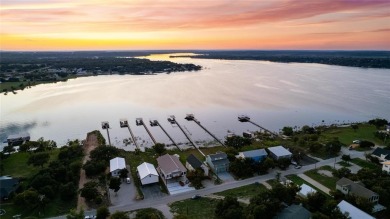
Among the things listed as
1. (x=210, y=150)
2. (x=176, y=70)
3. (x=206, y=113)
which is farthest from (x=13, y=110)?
(x=176, y=70)

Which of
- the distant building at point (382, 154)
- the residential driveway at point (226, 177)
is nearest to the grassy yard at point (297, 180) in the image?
the residential driveway at point (226, 177)

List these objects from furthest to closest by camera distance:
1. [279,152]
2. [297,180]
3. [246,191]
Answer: [279,152] → [297,180] → [246,191]

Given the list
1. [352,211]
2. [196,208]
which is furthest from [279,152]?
[196,208]

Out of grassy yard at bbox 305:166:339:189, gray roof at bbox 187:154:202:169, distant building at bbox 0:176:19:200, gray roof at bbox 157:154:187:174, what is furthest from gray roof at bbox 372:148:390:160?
distant building at bbox 0:176:19:200

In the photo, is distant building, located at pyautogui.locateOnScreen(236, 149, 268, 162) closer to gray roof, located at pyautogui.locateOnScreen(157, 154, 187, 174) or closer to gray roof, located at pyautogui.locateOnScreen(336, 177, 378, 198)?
gray roof, located at pyautogui.locateOnScreen(157, 154, 187, 174)

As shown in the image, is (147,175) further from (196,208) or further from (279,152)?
(279,152)

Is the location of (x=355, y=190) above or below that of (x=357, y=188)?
below

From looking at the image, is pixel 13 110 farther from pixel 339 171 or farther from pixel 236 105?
pixel 339 171
